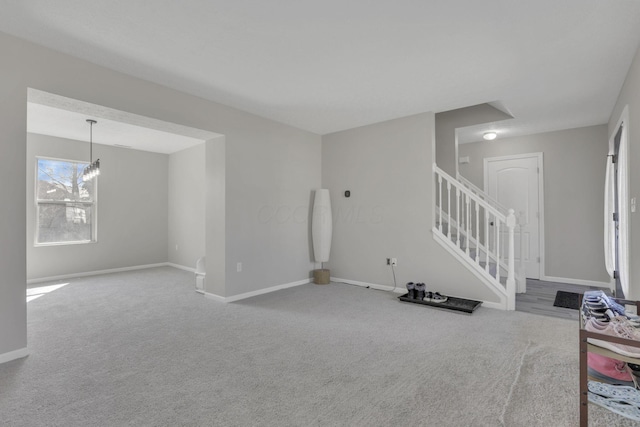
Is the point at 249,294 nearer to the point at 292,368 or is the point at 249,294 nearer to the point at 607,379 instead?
the point at 292,368

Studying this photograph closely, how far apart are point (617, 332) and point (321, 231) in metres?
3.64

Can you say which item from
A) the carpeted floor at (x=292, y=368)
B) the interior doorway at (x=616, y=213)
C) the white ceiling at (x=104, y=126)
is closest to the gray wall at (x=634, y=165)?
the interior doorway at (x=616, y=213)

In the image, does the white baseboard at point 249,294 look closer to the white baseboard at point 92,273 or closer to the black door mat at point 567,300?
the white baseboard at point 92,273

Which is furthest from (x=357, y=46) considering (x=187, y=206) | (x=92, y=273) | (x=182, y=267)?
(x=92, y=273)

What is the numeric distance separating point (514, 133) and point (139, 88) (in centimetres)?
533

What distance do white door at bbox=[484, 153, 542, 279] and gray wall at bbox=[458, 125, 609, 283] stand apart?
0.12m

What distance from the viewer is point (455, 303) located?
3.63 m

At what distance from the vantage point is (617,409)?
149 cm

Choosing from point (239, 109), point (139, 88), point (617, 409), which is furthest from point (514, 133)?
point (139, 88)

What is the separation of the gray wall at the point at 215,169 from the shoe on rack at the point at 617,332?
3.44m

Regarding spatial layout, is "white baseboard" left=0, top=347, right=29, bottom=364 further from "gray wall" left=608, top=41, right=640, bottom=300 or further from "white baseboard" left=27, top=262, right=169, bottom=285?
"gray wall" left=608, top=41, right=640, bottom=300

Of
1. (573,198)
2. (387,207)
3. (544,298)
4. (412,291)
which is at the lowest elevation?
(544,298)

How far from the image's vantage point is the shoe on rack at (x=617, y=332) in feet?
4.48

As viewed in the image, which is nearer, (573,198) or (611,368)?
(611,368)
